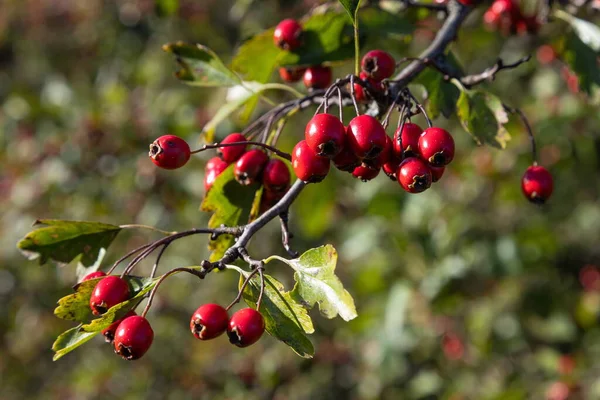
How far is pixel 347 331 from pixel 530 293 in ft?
4.36

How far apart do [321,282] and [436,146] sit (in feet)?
1.50

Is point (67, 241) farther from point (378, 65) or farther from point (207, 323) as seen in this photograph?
point (378, 65)

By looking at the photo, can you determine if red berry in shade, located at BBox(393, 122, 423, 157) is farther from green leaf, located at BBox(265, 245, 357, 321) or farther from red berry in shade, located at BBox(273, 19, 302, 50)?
red berry in shade, located at BBox(273, 19, 302, 50)

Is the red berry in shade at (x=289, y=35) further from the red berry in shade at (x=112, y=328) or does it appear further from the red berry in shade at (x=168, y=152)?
the red berry in shade at (x=112, y=328)

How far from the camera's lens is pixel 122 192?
4.46 metres

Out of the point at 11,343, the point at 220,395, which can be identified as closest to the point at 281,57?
the point at 220,395

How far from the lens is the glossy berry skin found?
153 centimetres

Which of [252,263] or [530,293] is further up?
[252,263]

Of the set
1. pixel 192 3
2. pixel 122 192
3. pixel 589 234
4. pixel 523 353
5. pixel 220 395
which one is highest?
pixel 192 3

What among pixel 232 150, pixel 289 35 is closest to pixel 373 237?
pixel 289 35

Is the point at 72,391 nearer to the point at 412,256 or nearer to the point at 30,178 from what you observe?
the point at 30,178

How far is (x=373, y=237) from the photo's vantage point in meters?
4.01

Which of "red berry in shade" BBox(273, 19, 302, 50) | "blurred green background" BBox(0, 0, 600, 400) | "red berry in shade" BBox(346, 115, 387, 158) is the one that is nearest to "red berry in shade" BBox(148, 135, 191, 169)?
"red berry in shade" BBox(346, 115, 387, 158)

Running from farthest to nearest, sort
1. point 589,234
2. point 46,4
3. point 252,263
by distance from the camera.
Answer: point 46,4 → point 589,234 → point 252,263
